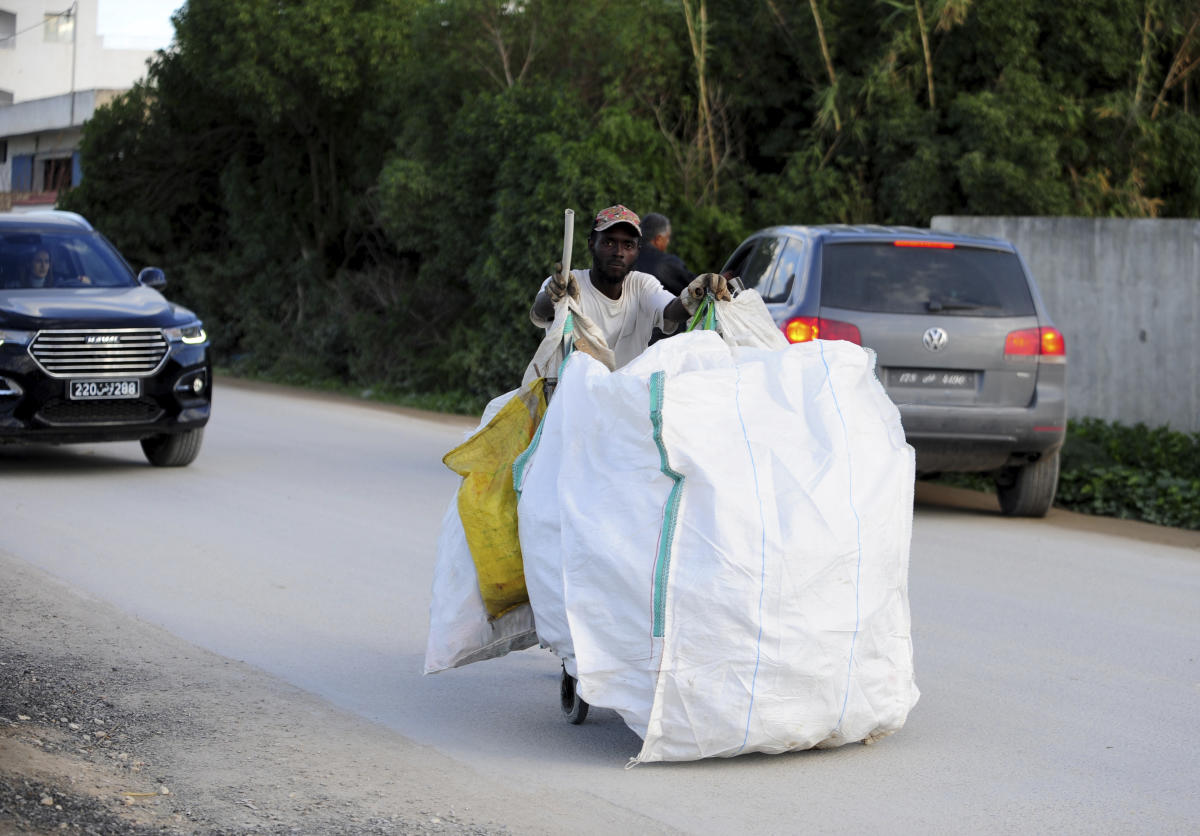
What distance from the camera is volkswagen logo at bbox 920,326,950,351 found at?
10586 mm

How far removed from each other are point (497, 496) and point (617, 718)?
0.99m

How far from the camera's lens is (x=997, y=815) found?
4.66m

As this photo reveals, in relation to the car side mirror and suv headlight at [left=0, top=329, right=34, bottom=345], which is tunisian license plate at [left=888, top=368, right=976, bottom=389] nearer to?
the car side mirror

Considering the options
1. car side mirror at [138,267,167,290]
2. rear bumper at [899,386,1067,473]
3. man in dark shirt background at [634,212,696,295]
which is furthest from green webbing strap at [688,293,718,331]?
car side mirror at [138,267,167,290]

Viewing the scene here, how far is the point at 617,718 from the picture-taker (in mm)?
5812

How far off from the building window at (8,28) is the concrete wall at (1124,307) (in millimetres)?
52051

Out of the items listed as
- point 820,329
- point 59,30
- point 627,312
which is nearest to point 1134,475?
point 820,329

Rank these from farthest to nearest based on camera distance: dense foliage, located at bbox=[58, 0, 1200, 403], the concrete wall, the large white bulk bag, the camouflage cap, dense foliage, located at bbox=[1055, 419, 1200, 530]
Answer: dense foliage, located at bbox=[58, 0, 1200, 403]
the concrete wall
dense foliage, located at bbox=[1055, 419, 1200, 530]
the camouflage cap
the large white bulk bag

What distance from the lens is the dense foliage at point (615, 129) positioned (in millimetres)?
18688

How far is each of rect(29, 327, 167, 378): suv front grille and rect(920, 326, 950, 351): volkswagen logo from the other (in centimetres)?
572

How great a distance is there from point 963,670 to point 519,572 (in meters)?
2.20

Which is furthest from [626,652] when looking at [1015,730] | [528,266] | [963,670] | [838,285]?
[528,266]

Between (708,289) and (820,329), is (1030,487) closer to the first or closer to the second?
(820,329)

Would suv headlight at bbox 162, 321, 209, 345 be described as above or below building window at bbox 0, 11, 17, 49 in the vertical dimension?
below
